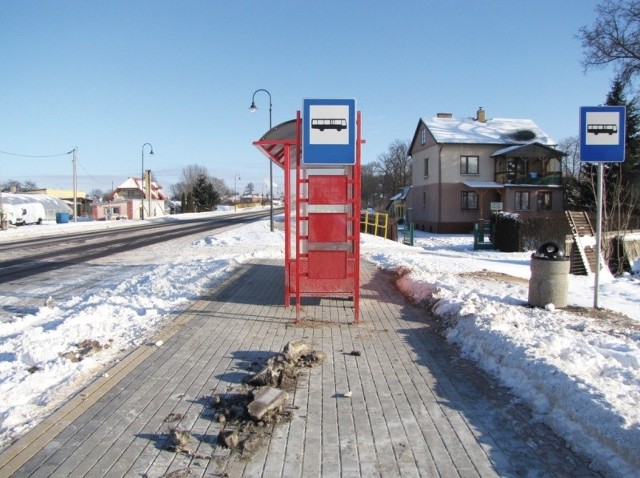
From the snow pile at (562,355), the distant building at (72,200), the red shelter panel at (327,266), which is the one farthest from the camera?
the distant building at (72,200)

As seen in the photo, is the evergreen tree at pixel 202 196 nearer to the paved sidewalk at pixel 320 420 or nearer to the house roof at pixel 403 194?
the house roof at pixel 403 194

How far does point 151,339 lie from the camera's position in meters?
6.49

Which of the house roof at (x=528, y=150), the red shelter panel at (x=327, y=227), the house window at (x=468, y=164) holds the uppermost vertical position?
the house roof at (x=528, y=150)

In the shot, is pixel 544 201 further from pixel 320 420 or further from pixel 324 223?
pixel 320 420

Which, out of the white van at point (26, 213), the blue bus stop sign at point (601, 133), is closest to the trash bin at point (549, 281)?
the blue bus stop sign at point (601, 133)

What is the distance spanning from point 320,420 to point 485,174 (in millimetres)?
40937

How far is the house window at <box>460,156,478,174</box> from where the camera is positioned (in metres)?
42.2

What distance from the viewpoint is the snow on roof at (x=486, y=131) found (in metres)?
42.3

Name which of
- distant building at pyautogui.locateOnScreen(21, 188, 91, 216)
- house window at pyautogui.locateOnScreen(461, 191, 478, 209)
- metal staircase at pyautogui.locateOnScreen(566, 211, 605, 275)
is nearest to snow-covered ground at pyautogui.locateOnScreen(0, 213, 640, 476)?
metal staircase at pyautogui.locateOnScreen(566, 211, 605, 275)

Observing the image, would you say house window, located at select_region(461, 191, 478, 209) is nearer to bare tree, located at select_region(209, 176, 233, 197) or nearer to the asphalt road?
the asphalt road

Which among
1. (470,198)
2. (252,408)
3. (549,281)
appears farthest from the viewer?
(470,198)

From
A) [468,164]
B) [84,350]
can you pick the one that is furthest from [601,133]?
[468,164]

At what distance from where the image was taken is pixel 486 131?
44156 mm

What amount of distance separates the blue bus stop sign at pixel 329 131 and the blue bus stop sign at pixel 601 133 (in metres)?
3.67
